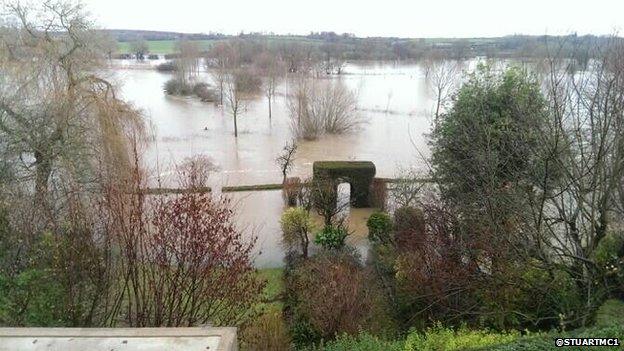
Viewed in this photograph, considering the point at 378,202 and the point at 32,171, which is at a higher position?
the point at 32,171

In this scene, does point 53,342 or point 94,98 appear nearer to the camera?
point 53,342

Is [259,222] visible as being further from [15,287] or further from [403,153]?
[403,153]

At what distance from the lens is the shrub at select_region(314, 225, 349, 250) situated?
12.0m

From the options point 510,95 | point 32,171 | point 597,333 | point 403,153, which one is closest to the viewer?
point 597,333

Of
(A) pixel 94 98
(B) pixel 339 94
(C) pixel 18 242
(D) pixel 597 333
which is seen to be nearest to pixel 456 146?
(D) pixel 597 333

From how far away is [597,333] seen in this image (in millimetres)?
5297

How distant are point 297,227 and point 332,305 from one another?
4162 mm

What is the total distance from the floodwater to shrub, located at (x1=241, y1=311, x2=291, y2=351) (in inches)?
157

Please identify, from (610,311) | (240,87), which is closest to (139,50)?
(240,87)

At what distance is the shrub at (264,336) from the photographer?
22.9 ft

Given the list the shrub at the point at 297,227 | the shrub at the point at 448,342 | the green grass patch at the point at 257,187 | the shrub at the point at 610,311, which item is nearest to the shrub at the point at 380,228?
the shrub at the point at 297,227

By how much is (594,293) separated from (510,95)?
529 cm

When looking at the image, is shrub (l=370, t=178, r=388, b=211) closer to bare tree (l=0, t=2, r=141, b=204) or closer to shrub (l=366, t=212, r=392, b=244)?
shrub (l=366, t=212, r=392, b=244)

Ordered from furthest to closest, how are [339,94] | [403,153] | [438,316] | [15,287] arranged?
[339,94]
[403,153]
[438,316]
[15,287]
